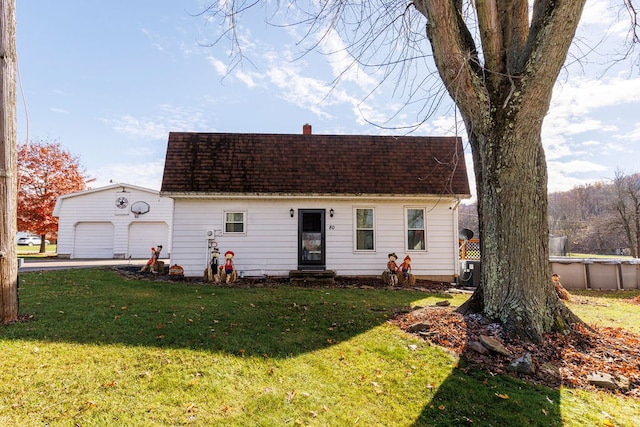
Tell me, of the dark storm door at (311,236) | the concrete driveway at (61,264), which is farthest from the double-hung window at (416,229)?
the concrete driveway at (61,264)

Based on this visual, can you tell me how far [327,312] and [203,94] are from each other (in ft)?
21.4

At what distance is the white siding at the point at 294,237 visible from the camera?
36.1ft

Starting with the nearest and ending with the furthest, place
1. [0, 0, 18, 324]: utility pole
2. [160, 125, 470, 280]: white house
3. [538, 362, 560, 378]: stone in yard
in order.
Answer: [538, 362, 560, 378]: stone in yard → [0, 0, 18, 324]: utility pole → [160, 125, 470, 280]: white house

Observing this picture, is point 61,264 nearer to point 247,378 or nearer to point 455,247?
point 247,378

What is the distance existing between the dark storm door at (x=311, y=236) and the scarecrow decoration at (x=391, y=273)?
7.41ft

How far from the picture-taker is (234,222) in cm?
1120

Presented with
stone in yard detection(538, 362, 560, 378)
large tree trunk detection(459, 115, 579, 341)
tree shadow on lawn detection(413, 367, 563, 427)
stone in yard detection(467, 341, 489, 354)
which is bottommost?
tree shadow on lawn detection(413, 367, 563, 427)

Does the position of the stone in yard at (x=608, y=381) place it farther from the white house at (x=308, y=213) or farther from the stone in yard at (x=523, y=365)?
the white house at (x=308, y=213)

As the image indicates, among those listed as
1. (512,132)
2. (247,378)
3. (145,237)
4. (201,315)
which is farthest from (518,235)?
(145,237)

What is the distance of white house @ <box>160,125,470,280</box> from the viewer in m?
11.0

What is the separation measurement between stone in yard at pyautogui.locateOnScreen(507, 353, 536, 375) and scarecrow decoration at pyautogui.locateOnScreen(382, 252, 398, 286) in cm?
652

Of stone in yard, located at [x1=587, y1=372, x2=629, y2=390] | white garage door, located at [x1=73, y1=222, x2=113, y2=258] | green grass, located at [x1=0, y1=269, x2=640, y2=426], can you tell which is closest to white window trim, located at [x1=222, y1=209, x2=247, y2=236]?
green grass, located at [x1=0, y1=269, x2=640, y2=426]

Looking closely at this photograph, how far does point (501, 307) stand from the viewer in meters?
4.79

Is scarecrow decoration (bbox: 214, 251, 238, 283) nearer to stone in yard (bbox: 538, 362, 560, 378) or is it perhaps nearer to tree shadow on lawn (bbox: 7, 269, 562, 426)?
tree shadow on lawn (bbox: 7, 269, 562, 426)
